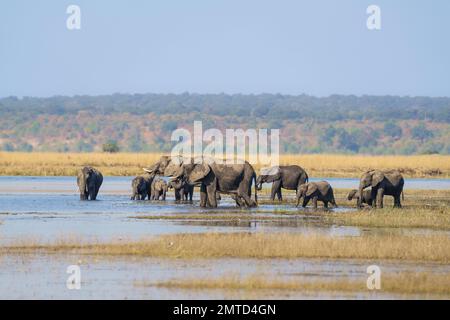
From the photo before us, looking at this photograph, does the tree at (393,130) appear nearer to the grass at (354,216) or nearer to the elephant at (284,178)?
the elephant at (284,178)

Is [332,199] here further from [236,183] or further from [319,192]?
[236,183]

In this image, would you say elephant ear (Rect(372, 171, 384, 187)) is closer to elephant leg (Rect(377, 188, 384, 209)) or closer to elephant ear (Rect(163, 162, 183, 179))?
elephant leg (Rect(377, 188, 384, 209))

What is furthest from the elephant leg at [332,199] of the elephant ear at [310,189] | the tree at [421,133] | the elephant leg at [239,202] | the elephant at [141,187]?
the tree at [421,133]

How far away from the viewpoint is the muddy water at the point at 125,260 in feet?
54.9

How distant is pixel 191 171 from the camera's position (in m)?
33.2

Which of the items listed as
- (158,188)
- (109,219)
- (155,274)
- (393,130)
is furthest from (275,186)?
(393,130)

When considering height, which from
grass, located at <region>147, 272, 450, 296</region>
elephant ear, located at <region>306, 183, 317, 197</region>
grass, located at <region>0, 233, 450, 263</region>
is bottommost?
grass, located at <region>147, 272, 450, 296</region>

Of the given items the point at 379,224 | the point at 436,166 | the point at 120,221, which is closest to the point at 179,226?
the point at 120,221

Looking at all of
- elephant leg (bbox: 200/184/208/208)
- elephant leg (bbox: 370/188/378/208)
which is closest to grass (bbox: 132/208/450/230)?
elephant leg (bbox: 370/188/378/208)

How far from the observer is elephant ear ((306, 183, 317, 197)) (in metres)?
32.7

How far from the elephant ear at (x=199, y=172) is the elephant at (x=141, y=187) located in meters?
3.51

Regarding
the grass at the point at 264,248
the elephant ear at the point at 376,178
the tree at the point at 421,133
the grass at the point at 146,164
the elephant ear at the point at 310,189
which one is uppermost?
the elephant ear at the point at 376,178

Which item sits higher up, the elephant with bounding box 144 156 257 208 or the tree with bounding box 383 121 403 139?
the elephant with bounding box 144 156 257 208

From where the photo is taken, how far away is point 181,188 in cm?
3447
